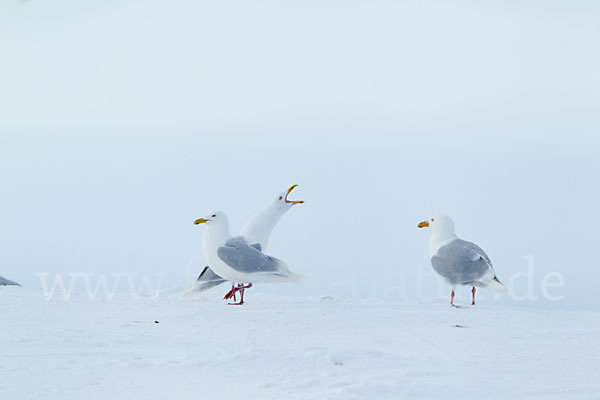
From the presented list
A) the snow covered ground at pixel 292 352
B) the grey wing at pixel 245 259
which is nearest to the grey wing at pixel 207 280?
the grey wing at pixel 245 259

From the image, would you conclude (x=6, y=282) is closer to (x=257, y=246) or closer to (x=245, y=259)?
(x=257, y=246)

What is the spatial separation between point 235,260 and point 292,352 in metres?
3.20

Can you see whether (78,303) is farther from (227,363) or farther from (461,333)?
(461,333)

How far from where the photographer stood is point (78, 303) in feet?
27.3

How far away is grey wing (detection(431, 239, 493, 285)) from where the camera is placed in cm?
868

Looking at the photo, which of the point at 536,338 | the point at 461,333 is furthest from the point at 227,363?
the point at 536,338

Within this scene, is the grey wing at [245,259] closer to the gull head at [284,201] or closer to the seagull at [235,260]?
the seagull at [235,260]

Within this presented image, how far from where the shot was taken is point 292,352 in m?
5.51

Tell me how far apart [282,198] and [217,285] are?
1.55 m

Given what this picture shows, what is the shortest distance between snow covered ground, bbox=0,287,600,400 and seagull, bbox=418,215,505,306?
1.73 feet

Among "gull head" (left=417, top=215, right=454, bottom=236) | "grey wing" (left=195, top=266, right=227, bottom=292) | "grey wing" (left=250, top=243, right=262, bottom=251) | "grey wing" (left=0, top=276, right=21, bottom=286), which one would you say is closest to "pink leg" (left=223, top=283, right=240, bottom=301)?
"grey wing" (left=195, top=266, right=227, bottom=292)

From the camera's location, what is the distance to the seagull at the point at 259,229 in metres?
9.11

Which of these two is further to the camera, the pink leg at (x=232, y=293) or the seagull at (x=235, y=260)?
the pink leg at (x=232, y=293)

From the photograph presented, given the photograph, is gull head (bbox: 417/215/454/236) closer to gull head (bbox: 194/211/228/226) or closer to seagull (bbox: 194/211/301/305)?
seagull (bbox: 194/211/301/305)
